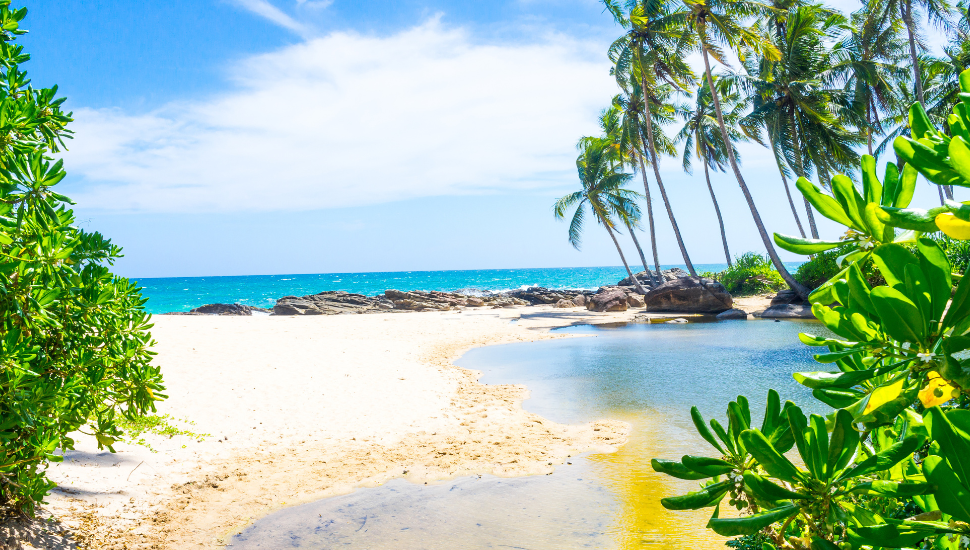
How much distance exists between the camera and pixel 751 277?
2603 cm

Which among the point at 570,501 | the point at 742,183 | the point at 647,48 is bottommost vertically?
the point at 570,501

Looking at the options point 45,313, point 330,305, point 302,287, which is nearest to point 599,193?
point 330,305

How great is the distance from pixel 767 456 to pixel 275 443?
602 centimetres

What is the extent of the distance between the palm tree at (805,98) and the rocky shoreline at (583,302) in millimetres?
5344

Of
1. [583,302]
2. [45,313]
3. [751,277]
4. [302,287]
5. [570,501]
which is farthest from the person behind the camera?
[302,287]

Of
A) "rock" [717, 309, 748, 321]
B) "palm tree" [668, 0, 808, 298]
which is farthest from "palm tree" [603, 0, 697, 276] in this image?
"rock" [717, 309, 748, 321]

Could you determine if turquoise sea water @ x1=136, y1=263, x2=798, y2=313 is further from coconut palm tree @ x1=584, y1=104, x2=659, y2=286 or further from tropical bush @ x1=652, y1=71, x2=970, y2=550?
tropical bush @ x1=652, y1=71, x2=970, y2=550

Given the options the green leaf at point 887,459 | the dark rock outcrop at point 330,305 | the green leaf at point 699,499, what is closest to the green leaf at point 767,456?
the green leaf at point 887,459

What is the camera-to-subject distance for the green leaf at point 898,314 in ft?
2.77

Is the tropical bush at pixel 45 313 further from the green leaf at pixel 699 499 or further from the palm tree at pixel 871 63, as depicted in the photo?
the palm tree at pixel 871 63

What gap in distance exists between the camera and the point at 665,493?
15.7ft

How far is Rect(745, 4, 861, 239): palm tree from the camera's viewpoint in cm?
1905

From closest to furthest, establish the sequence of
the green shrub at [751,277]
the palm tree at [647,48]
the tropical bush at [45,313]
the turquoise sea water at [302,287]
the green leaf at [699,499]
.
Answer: the green leaf at [699,499], the tropical bush at [45,313], the palm tree at [647,48], the green shrub at [751,277], the turquoise sea water at [302,287]

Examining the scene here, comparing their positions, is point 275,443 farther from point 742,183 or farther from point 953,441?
point 742,183
